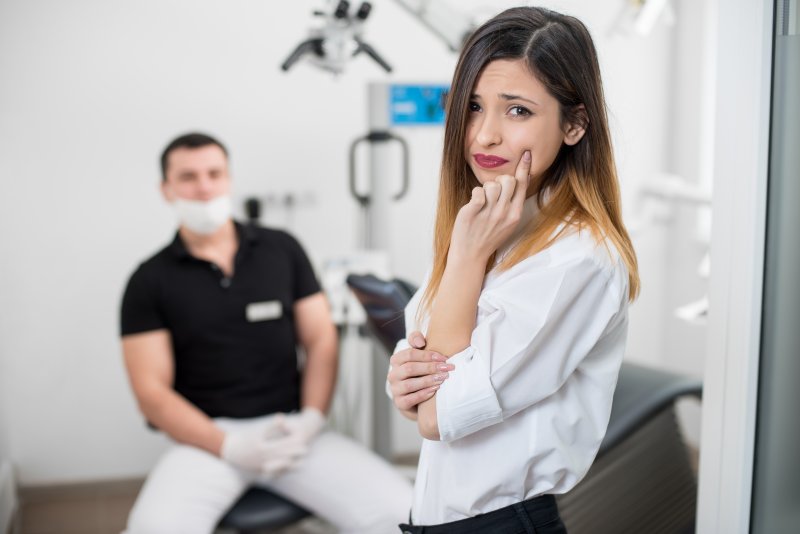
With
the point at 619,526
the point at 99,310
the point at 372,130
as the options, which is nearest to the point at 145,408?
the point at 99,310

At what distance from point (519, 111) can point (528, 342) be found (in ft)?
1.01

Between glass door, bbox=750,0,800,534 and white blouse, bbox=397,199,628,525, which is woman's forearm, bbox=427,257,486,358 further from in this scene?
glass door, bbox=750,0,800,534

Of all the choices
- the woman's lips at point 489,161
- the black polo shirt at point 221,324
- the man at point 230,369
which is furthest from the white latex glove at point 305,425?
the woman's lips at point 489,161

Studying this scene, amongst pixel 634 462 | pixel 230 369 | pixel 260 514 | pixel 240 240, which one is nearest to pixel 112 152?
pixel 240 240

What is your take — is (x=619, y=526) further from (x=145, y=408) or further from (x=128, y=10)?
(x=128, y=10)

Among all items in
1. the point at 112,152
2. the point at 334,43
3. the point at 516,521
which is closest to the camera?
the point at 516,521

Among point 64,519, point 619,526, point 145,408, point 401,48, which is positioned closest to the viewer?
point 619,526

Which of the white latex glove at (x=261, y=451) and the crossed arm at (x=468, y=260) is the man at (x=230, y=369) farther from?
the crossed arm at (x=468, y=260)

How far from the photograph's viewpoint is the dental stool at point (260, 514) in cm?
189

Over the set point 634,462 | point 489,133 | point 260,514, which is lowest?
point 260,514

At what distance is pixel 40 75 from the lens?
8.64ft

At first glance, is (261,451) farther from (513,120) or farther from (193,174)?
(513,120)

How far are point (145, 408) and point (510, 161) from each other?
1.52 metres

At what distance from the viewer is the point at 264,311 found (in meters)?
2.23
